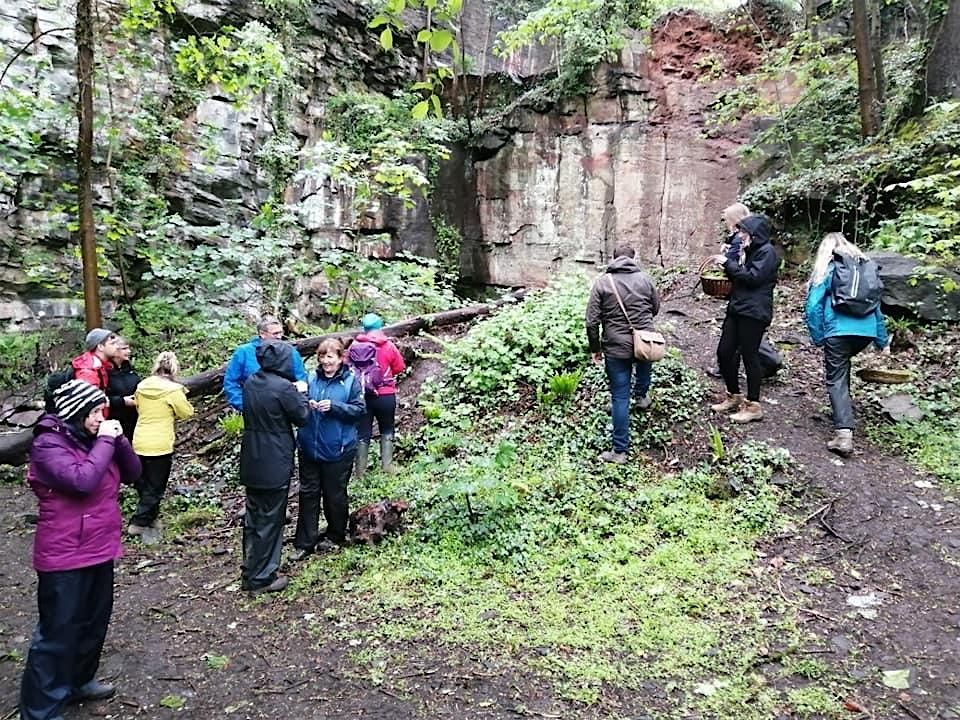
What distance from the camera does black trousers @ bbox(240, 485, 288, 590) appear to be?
4707mm

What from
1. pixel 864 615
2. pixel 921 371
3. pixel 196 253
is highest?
pixel 196 253

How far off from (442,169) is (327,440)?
15.0 m

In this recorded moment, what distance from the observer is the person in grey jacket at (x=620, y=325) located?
19.6ft

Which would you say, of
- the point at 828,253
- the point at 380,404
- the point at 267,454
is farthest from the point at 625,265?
the point at 267,454

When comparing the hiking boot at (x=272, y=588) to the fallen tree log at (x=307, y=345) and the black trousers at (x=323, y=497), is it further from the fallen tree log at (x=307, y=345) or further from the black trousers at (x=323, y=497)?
the fallen tree log at (x=307, y=345)

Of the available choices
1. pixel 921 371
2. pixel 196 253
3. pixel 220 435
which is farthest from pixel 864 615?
pixel 196 253

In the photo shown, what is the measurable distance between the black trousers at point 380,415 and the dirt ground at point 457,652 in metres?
1.63

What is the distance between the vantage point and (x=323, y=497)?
523 centimetres

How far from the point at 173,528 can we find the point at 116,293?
26.6ft

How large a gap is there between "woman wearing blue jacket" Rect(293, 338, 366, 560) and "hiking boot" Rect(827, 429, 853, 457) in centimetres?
435

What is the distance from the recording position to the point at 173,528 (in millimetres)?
6312

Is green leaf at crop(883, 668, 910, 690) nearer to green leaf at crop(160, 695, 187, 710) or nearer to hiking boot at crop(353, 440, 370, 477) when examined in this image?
green leaf at crop(160, 695, 187, 710)

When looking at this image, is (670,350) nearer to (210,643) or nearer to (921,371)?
(921,371)

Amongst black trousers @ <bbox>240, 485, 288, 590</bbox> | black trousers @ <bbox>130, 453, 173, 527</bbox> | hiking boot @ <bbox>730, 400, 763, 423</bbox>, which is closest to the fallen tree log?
black trousers @ <bbox>130, 453, 173, 527</bbox>
